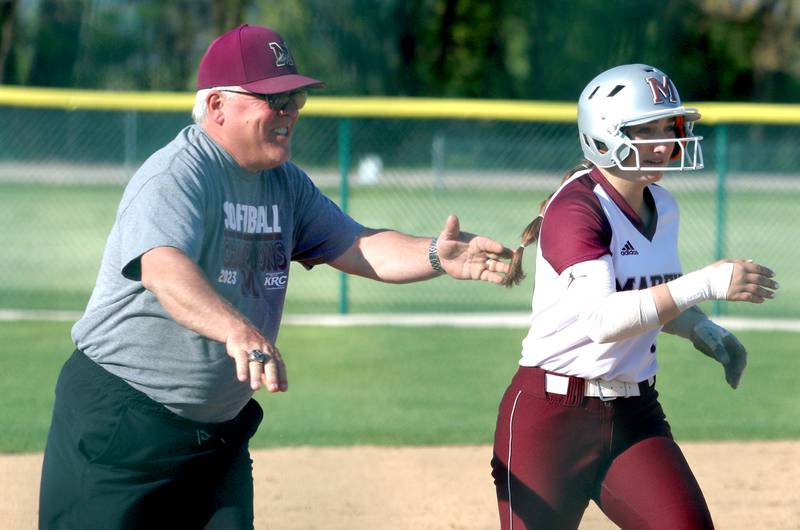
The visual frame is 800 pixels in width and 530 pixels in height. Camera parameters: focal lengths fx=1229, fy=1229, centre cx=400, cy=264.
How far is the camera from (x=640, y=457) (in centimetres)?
384

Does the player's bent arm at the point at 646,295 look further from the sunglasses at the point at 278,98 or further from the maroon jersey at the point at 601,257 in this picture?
the sunglasses at the point at 278,98

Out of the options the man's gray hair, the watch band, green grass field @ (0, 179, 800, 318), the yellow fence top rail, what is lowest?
green grass field @ (0, 179, 800, 318)

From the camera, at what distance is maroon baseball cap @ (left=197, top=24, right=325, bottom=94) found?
3.61m

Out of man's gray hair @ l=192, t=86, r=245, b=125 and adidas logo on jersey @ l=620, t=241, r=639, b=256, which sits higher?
man's gray hair @ l=192, t=86, r=245, b=125

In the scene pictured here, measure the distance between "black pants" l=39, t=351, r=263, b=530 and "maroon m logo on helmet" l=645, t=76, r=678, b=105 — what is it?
5.59 feet

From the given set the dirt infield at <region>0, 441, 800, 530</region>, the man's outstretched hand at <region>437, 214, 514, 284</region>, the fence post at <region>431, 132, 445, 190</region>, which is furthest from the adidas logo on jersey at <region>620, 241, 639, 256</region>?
the fence post at <region>431, 132, 445, 190</region>

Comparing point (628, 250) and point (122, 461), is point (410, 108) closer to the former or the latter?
point (628, 250)

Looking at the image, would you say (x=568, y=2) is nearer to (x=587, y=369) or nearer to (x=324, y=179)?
(x=324, y=179)

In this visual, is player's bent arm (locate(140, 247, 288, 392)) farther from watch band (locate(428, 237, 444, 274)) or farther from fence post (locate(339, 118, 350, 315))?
fence post (locate(339, 118, 350, 315))

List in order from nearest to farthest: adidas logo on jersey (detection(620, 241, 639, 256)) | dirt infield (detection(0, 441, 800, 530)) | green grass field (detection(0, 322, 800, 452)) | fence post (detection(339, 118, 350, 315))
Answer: adidas logo on jersey (detection(620, 241, 639, 256))
dirt infield (detection(0, 441, 800, 530))
green grass field (detection(0, 322, 800, 452))
fence post (detection(339, 118, 350, 315))

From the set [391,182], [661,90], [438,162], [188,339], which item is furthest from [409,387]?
[438,162]

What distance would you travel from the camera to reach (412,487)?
658 cm

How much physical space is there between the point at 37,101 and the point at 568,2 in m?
28.2

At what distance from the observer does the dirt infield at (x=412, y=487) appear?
19.8ft
